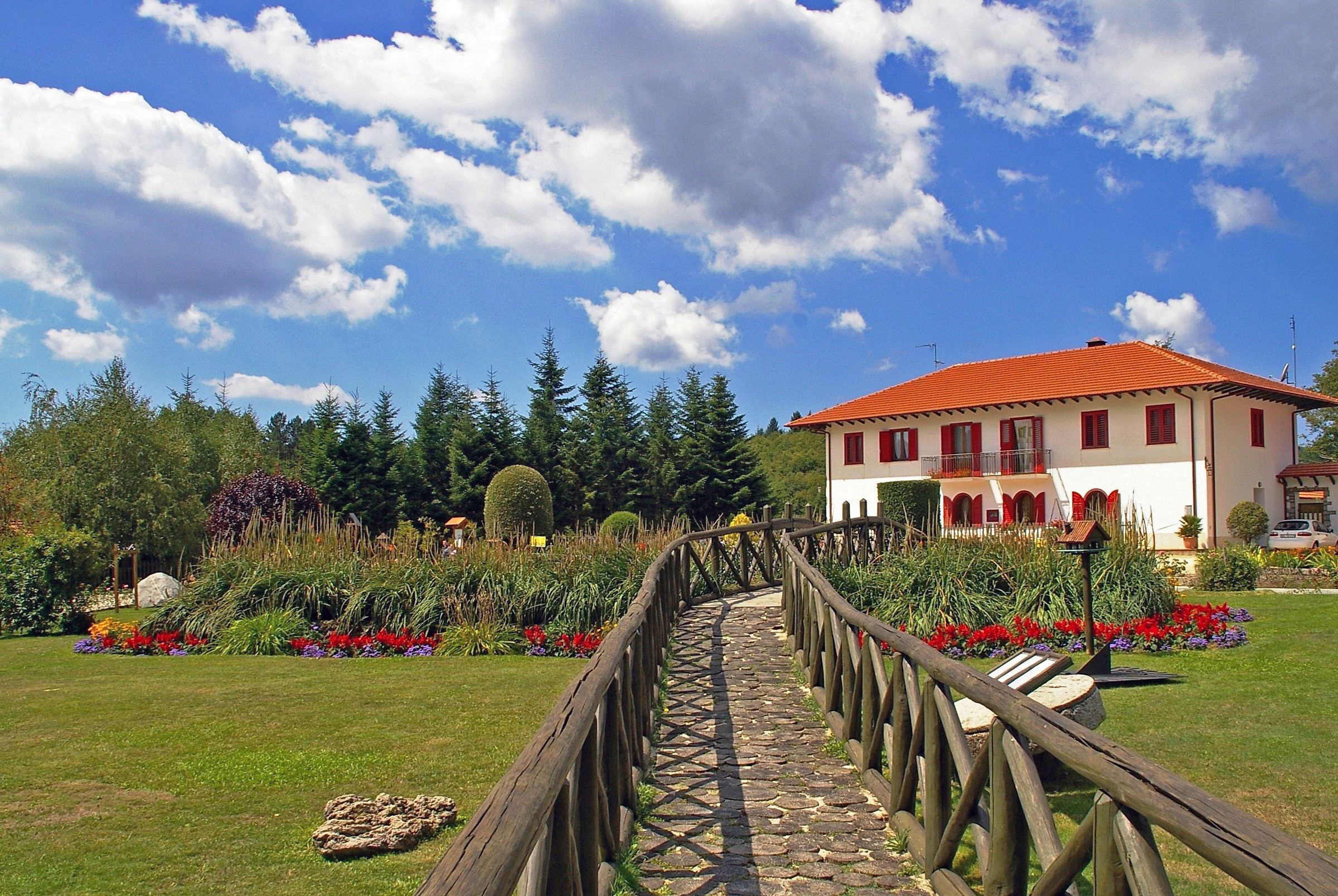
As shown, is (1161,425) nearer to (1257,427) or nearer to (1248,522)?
(1248,522)

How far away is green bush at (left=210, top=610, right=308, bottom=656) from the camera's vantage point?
10.8 metres

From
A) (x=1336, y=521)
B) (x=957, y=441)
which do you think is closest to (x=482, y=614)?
(x=957, y=441)

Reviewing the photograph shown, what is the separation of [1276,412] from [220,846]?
34372 mm

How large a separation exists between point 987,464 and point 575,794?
100ft

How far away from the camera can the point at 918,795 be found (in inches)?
172

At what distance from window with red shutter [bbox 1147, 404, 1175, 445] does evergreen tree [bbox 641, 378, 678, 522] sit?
757 inches

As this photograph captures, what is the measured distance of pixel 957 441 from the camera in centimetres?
3256

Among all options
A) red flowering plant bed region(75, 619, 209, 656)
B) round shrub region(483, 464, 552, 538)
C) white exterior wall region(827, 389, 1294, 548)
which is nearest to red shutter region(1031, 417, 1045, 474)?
white exterior wall region(827, 389, 1294, 548)

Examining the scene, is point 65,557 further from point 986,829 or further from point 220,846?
point 986,829

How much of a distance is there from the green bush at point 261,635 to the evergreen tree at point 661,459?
28.0 m

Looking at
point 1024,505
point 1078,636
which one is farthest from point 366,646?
point 1024,505

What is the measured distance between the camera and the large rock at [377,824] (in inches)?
175

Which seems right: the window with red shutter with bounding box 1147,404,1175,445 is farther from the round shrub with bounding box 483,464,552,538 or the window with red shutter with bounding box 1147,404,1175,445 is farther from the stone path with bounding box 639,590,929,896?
the stone path with bounding box 639,590,929,896

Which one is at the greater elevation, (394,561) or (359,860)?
(394,561)
